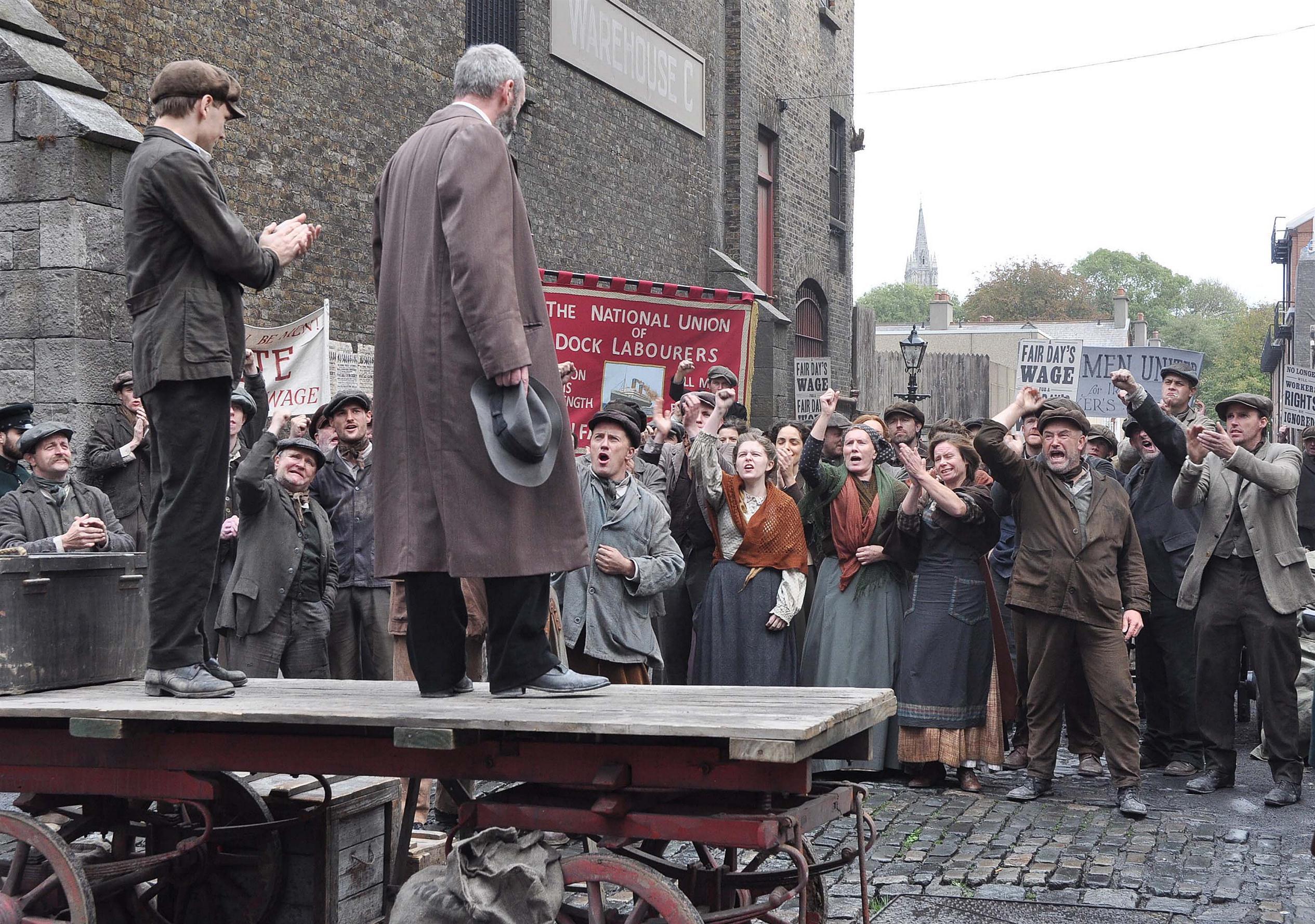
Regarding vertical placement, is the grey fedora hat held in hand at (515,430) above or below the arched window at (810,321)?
below

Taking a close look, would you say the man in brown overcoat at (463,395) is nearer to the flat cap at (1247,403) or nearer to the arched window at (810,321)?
the flat cap at (1247,403)

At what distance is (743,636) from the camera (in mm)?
8344

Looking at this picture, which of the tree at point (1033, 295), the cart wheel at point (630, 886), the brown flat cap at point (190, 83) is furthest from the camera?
the tree at point (1033, 295)

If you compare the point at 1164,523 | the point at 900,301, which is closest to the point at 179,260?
the point at 1164,523

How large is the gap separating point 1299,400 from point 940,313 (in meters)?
54.8

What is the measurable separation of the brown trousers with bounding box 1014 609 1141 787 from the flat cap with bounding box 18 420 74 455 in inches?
214

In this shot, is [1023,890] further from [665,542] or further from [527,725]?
[527,725]

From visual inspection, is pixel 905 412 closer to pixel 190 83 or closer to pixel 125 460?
pixel 125 460

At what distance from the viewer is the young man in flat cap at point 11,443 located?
805 cm

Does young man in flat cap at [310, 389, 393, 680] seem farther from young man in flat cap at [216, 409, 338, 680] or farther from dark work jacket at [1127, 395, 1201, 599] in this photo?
dark work jacket at [1127, 395, 1201, 599]

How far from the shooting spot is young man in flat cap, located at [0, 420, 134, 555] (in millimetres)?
7020

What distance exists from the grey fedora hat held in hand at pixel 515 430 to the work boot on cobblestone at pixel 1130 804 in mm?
4650

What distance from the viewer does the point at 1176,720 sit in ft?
29.3

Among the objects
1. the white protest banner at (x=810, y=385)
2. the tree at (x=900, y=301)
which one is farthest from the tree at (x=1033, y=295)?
the white protest banner at (x=810, y=385)
